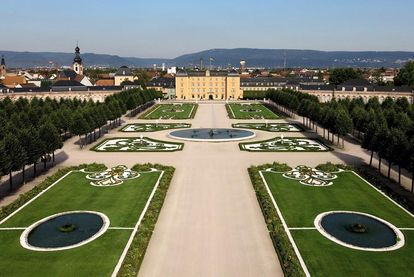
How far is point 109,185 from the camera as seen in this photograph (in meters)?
46.1

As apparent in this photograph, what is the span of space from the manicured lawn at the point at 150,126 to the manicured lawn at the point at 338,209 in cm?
4292

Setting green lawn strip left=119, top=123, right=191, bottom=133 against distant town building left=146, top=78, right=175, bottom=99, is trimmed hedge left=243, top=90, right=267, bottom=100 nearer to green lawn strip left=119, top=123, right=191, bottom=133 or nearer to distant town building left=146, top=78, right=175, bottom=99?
distant town building left=146, top=78, right=175, bottom=99

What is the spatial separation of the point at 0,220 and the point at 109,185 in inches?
502

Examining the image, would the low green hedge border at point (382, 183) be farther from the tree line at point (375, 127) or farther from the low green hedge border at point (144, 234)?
the low green hedge border at point (144, 234)

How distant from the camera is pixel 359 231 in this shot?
109ft

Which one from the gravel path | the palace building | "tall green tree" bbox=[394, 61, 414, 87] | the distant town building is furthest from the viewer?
the distant town building

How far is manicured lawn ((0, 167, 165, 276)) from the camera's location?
27078 millimetres

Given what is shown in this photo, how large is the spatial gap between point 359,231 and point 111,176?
2789 centimetres

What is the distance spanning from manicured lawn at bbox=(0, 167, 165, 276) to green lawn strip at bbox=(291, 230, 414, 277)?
13132 mm

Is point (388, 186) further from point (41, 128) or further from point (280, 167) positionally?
point (41, 128)

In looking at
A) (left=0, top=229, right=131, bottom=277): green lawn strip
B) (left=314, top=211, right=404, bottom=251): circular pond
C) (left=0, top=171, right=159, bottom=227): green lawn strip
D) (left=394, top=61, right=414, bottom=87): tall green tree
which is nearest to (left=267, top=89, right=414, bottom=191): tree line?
(left=314, top=211, right=404, bottom=251): circular pond

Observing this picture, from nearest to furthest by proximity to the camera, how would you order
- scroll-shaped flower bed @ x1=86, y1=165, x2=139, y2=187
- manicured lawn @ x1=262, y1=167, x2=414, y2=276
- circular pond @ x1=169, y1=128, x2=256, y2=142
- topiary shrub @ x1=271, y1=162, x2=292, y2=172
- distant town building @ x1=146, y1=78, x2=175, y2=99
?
1. manicured lawn @ x1=262, y1=167, x2=414, y2=276
2. scroll-shaped flower bed @ x1=86, y1=165, x2=139, y2=187
3. topiary shrub @ x1=271, y1=162, x2=292, y2=172
4. circular pond @ x1=169, y1=128, x2=256, y2=142
5. distant town building @ x1=146, y1=78, x2=175, y2=99

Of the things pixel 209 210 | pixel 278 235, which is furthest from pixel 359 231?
pixel 209 210

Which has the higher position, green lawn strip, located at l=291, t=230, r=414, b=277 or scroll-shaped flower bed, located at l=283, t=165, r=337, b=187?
green lawn strip, located at l=291, t=230, r=414, b=277
